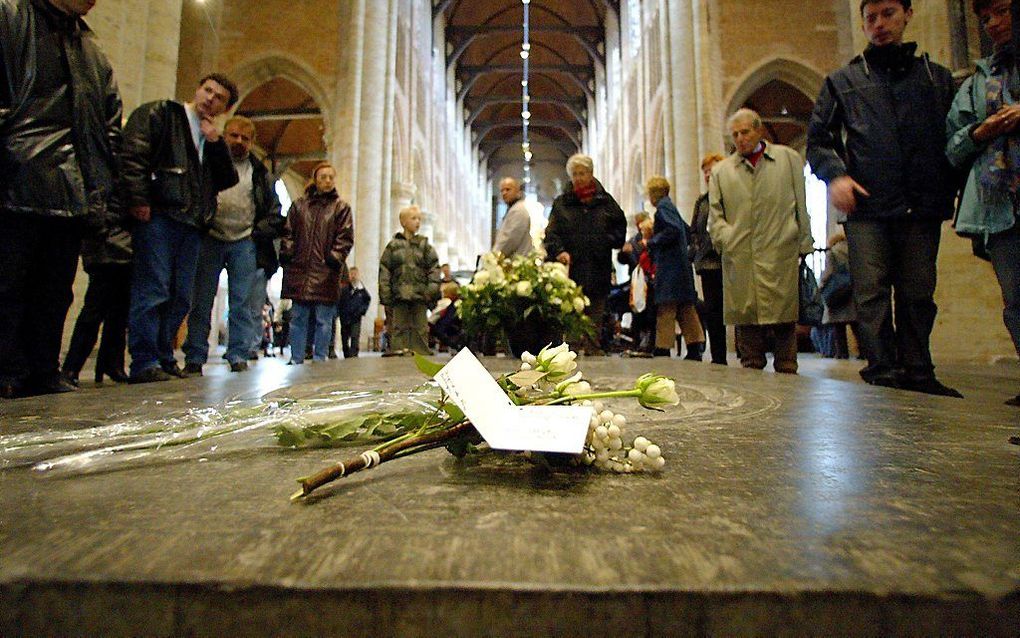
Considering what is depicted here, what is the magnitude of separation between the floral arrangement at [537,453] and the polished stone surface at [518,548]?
0.04 metres

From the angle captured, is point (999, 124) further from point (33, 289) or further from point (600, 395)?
point (33, 289)

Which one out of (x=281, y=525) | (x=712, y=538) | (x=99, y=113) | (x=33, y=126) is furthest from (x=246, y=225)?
(x=712, y=538)

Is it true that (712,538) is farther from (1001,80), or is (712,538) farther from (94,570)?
(1001,80)

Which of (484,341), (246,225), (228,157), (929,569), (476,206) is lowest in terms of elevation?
(929,569)

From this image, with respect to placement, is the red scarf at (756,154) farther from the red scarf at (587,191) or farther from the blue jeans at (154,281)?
the blue jeans at (154,281)

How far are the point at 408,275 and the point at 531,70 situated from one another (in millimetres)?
26358

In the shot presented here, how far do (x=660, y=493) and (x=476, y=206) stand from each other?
38497 mm

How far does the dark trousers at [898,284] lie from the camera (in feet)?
9.21

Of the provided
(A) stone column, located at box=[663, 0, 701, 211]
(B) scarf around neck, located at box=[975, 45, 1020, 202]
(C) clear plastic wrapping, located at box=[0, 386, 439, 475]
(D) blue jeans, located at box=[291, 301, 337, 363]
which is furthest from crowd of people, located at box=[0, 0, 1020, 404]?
(A) stone column, located at box=[663, 0, 701, 211]

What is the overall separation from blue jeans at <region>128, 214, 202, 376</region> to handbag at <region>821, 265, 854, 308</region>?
20.4ft

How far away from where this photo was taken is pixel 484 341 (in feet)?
19.6

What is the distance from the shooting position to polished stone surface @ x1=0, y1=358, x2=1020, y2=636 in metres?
0.50

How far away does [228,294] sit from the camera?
421 cm

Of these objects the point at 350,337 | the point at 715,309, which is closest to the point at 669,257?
the point at 715,309
